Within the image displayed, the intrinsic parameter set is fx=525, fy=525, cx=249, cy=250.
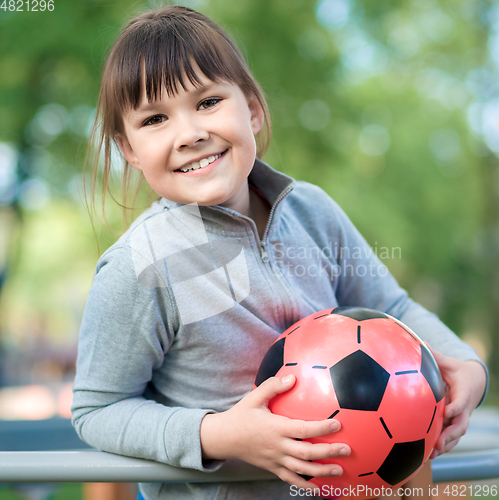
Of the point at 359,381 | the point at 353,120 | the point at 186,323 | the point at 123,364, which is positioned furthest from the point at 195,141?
the point at 353,120

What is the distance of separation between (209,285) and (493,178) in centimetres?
854

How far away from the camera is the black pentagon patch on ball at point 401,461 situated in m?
1.21

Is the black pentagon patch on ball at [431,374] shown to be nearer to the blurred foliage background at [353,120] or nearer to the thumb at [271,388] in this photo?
the thumb at [271,388]

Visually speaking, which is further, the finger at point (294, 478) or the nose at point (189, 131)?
the nose at point (189, 131)

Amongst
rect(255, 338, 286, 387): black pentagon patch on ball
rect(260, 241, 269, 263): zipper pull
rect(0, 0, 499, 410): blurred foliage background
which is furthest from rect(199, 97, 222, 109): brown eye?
rect(0, 0, 499, 410): blurred foliage background

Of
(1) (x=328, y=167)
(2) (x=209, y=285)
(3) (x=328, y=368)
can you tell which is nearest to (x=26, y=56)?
(1) (x=328, y=167)

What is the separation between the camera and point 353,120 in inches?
256

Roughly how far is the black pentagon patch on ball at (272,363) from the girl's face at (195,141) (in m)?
0.44

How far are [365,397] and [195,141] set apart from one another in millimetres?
783

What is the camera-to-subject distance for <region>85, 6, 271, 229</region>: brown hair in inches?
55.2

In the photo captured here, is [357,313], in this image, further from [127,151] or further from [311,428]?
[127,151]

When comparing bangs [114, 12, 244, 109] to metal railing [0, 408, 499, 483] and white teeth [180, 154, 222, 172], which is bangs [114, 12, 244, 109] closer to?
white teeth [180, 154, 222, 172]

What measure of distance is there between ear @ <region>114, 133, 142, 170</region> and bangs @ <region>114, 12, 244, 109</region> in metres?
0.15

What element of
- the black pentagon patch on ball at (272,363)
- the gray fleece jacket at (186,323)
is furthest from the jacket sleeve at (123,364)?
the black pentagon patch on ball at (272,363)
